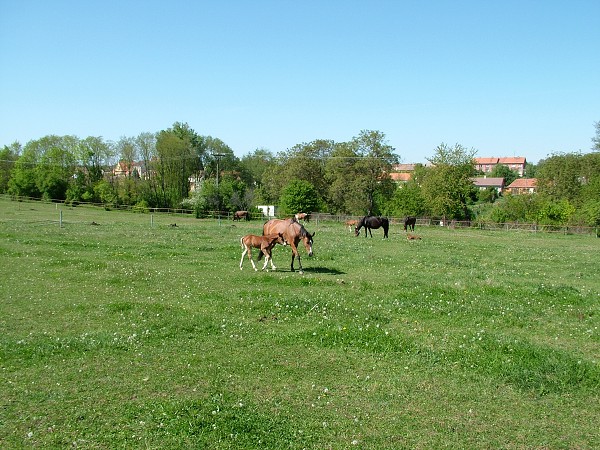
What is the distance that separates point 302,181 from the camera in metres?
70.0

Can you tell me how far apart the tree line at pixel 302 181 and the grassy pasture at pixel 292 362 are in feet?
172

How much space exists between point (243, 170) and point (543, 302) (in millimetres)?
106152

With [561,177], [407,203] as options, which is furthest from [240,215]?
[561,177]

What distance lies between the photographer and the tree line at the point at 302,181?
6819cm

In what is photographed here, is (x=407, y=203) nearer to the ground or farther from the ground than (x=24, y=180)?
nearer to the ground

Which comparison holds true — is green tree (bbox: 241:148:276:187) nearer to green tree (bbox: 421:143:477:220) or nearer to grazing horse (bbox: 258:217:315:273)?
green tree (bbox: 421:143:477:220)

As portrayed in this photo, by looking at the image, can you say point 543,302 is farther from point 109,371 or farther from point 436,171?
point 436,171

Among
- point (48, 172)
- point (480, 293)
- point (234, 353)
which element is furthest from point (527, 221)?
point (48, 172)

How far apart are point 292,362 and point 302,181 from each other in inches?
2437

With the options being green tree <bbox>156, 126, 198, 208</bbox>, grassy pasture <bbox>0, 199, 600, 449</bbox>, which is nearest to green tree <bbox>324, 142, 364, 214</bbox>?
green tree <bbox>156, 126, 198, 208</bbox>

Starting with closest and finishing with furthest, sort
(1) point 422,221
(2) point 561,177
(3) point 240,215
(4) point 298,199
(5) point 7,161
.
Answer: (3) point 240,215 < (1) point 422,221 < (4) point 298,199 < (2) point 561,177 < (5) point 7,161

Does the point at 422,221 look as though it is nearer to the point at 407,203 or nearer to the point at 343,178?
the point at 407,203

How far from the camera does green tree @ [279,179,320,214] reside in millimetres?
67938

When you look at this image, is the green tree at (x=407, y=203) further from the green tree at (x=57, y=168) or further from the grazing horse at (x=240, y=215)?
the green tree at (x=57, y=168)
